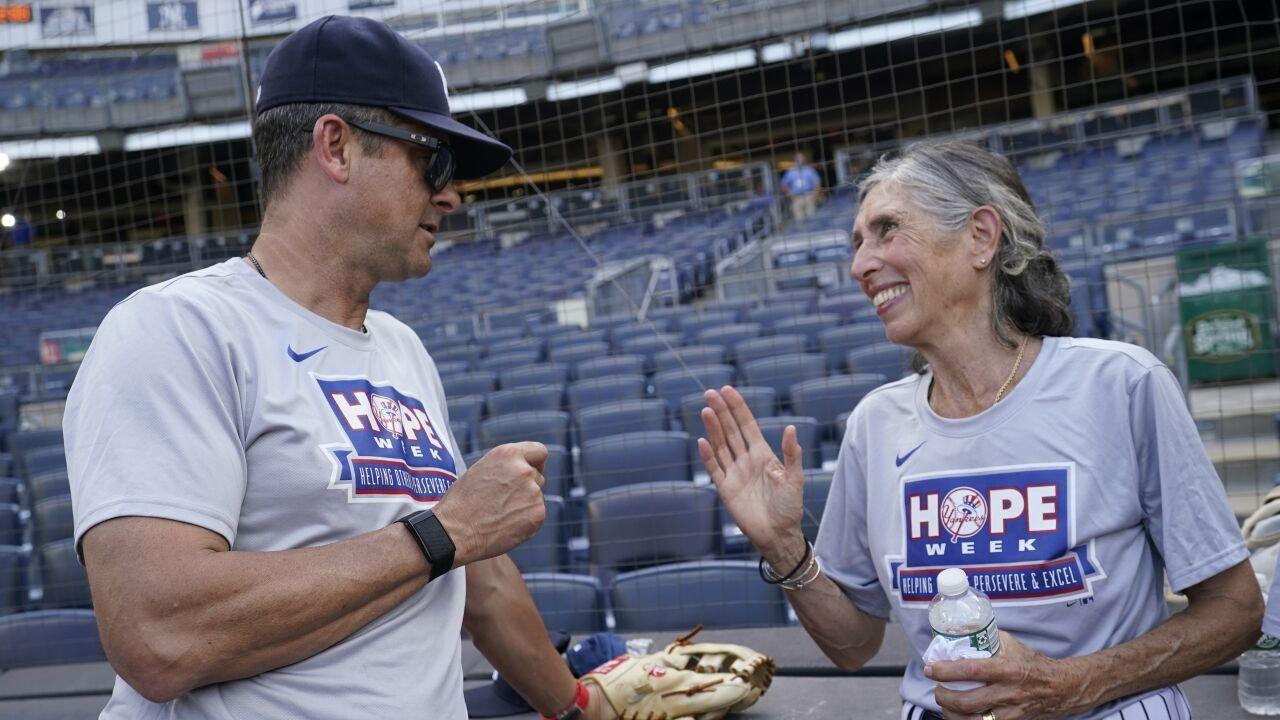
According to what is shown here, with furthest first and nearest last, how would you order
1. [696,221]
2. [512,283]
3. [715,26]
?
1. [696,221]
2. [512,283]
3. [715,26]

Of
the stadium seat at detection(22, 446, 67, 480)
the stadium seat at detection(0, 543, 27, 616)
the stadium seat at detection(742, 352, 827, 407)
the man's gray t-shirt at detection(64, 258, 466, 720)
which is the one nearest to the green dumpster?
the stadium seat at detection(742, 352, 827, 407)

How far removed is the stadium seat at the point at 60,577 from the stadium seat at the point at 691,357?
3.33m

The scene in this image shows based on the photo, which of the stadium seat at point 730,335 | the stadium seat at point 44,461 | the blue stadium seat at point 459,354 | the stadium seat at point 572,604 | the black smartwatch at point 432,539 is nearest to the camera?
the black smartwatch at point 432,539

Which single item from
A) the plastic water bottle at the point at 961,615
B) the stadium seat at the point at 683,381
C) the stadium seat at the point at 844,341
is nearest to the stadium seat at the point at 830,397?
the stadium seat at the point at 683,381

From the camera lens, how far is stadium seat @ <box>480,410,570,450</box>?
524cm

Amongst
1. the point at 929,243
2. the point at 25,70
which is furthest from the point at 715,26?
the point at 929,243

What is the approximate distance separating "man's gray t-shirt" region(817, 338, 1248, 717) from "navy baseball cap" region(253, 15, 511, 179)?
89 centimetres

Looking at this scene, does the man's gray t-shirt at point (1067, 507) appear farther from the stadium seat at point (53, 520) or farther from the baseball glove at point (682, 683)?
the stadium seat at point (53, 520)

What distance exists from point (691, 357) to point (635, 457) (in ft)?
5.61

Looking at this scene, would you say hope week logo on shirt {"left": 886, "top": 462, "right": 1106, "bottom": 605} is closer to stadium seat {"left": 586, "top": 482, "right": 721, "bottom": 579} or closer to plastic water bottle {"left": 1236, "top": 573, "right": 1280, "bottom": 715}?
plastic water bottle {"left": 1236, "top": 573, "right": 1280, "bottom": 715}

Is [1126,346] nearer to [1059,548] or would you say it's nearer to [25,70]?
[1059,548]

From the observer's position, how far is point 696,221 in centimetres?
984

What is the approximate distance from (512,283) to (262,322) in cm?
786

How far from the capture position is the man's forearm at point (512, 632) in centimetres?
173
